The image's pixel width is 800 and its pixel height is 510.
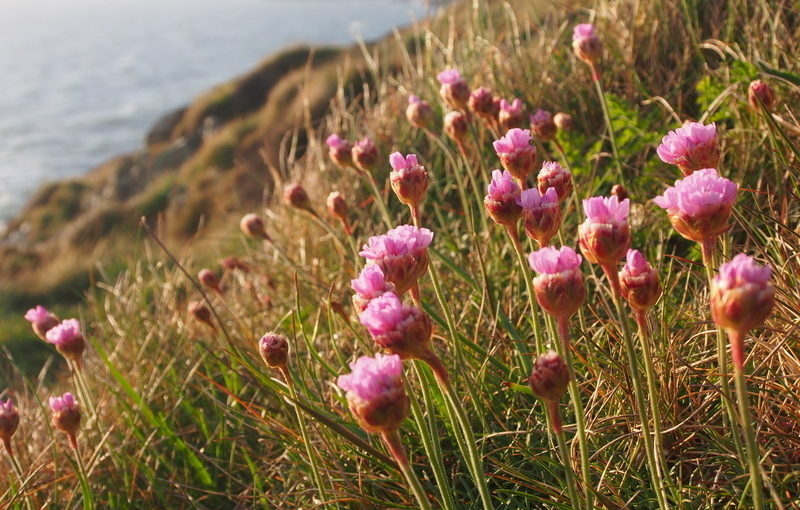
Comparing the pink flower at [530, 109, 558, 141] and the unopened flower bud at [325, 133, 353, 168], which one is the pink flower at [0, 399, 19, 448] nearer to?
the unopened flower bud at [325, 133, 353, 168]

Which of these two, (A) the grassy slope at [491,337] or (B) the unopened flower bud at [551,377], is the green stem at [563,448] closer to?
(B) the unopened flower bud at [551,377]

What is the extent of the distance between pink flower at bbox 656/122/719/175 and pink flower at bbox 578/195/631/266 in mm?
333

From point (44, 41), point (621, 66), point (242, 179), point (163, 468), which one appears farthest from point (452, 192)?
point (44, 41)

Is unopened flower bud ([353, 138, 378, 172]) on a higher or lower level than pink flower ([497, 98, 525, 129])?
lower

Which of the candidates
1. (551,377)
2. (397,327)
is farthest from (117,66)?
(551,377)

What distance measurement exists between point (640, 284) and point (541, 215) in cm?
24

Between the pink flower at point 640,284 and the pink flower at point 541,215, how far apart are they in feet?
0.59

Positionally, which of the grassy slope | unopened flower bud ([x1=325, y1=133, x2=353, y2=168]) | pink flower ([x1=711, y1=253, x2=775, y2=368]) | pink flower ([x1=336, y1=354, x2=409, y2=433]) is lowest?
the grassy slope

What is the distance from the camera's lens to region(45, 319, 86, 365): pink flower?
2049 mm

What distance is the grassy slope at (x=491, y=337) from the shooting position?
1.62 metres

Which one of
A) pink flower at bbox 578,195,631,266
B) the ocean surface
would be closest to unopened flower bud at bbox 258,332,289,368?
pink flower at bbox 578,195,631,266

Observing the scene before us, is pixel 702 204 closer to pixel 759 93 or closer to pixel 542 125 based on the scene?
pixel 759 93

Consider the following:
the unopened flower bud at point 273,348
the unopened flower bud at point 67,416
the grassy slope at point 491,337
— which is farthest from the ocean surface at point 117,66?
the unopened flower bud at point 273,348

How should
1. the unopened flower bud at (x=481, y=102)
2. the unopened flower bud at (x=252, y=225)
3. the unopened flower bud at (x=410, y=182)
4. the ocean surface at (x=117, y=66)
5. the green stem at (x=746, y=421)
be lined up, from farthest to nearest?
the ocean surface at (x=117, y=66), the unopened flower bud at (x=252, y=225), the unopened flower bud at (x=481, y=102), the unopened flower bud at (x=410, y=182), the green stem at (x=746, y=421)
